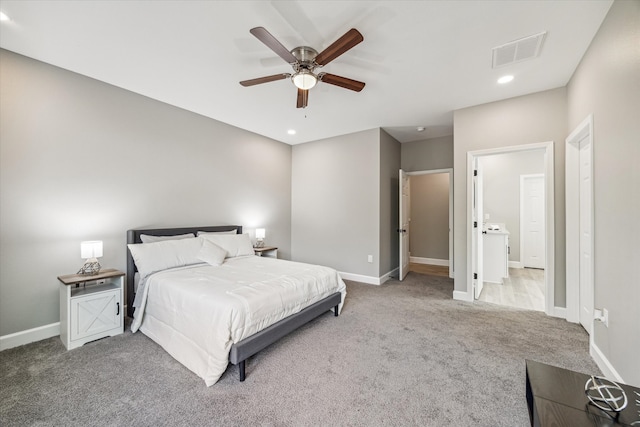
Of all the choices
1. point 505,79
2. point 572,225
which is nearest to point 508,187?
point 572,225

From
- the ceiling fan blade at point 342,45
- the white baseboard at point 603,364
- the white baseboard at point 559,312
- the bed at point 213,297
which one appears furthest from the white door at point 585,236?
the ceiling fan blade at point 342,45

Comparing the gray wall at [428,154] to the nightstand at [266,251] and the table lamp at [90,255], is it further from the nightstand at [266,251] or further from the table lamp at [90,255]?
the table lamp at [90,255]

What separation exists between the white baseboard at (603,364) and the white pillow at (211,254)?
382cm

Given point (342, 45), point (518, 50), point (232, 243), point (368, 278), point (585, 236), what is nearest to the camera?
point (342, 45)

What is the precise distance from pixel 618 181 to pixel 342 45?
7.43ft

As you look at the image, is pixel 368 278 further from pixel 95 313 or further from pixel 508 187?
pixel 508 187

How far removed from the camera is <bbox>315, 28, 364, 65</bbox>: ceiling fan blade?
1822 mm

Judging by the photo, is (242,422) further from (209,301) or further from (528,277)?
(528,277)

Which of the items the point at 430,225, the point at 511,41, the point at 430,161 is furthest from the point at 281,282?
the point at 430,225

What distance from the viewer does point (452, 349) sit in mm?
2449

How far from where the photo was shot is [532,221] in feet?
20.0

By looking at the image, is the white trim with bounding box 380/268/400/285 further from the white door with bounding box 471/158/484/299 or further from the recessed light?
the recessed light

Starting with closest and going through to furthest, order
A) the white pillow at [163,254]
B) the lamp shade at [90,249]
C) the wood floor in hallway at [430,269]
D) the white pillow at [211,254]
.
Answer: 1. the lamp shade at [90,249]
2. the white pillow at [163,254]
3. the white pillow at [211,254]
4. the wood floor in hallway at [430,269]

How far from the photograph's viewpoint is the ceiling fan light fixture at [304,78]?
7.80ft
